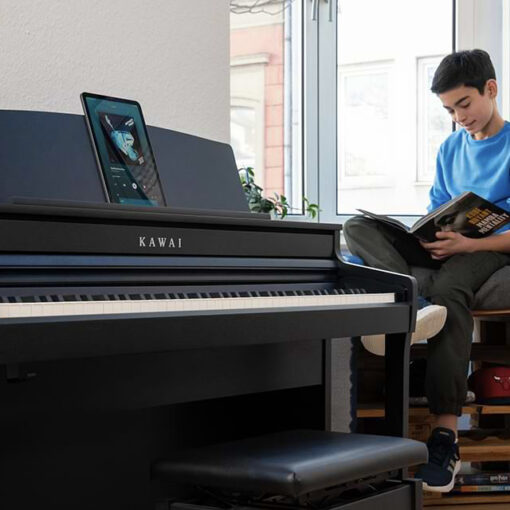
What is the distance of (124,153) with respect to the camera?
1849mm

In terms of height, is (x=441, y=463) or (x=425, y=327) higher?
(x=425, y=327)

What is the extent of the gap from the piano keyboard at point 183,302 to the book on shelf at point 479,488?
99 centimetres

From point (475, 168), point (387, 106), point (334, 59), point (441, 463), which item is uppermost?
point (334, 59)

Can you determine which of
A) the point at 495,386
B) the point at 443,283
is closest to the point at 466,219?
the point at 443,283

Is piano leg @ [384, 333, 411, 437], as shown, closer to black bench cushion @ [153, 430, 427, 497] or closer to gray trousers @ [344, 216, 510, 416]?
black bench cushion @ [153, 430, 427, 497]

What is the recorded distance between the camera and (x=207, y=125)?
2643mm

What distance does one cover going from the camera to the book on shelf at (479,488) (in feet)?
8.67

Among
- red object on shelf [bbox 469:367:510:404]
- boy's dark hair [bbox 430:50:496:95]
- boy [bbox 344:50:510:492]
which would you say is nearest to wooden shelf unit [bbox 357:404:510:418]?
red object on shelf [bbox 469:367:510:404]

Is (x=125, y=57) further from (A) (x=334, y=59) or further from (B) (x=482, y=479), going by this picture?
(B) (x=482, y=479)

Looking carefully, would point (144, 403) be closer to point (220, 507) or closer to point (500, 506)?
point (220, 507)

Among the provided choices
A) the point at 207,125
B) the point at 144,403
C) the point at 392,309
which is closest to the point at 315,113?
the point at 207,125

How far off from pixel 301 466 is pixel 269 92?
2.33 meters

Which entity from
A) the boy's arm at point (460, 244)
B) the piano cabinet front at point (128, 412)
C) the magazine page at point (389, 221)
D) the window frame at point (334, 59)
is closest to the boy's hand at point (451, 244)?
the boy's arm at point (460, 244)

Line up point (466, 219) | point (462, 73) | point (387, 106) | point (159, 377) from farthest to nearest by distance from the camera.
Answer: point (387, 106) → point (462, 73) → point (466, 219) → point (159, 377)
